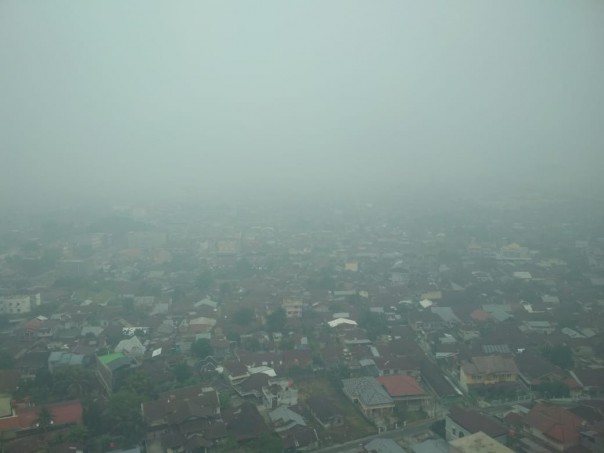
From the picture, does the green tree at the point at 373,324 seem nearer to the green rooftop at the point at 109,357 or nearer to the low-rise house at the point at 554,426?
the low-rise house at the point at 554,426

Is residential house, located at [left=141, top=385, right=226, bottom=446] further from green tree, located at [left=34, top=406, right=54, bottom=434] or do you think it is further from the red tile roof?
the red tile roof

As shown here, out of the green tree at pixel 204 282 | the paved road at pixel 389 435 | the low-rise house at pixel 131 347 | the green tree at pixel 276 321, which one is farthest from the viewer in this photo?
the green tree at pixel 204 282

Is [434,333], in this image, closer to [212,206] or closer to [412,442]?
[412,442]

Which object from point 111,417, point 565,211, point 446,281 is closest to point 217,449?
point 111,417

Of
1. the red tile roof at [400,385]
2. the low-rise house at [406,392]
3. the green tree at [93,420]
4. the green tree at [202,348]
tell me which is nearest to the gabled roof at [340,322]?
the red tile roof at [400,385]

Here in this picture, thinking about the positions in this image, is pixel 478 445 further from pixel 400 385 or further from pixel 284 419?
pixel 284 419

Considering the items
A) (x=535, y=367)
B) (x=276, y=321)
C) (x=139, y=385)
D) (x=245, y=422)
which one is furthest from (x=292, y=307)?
(x=535, y=367)
